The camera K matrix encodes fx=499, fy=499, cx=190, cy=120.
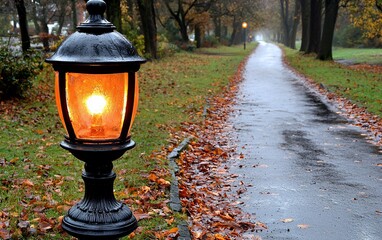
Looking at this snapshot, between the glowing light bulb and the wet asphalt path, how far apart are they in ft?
10.3

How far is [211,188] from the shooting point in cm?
714

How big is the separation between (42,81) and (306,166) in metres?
11.1

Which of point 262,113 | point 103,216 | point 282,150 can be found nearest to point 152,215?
point 103,216

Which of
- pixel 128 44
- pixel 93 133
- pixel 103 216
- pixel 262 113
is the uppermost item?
pixel 128 44

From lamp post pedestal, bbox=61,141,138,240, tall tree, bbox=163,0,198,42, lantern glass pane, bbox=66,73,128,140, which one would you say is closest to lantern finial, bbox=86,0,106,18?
lantern glass pane, bbox=66,73,128,140

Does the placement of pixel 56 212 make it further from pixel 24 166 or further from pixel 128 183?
pixel 24 166

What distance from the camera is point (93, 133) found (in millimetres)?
2830

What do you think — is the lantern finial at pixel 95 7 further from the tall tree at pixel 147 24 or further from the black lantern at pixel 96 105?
the tall tree at pixel 147 24

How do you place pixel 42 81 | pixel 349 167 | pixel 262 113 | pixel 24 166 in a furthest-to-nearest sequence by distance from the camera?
pixel 42 81 < pixel 262 113 < pixel 349 167 < pixel 24 166

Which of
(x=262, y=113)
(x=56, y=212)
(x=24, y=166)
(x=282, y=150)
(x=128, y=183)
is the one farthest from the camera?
(x=262, y=113)

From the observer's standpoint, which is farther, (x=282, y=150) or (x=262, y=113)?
(x=262, y=113)

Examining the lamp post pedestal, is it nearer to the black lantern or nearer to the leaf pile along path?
the black lantern

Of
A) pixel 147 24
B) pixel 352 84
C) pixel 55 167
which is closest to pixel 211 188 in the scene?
pixel 55 167

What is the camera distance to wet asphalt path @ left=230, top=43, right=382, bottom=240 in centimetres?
572
